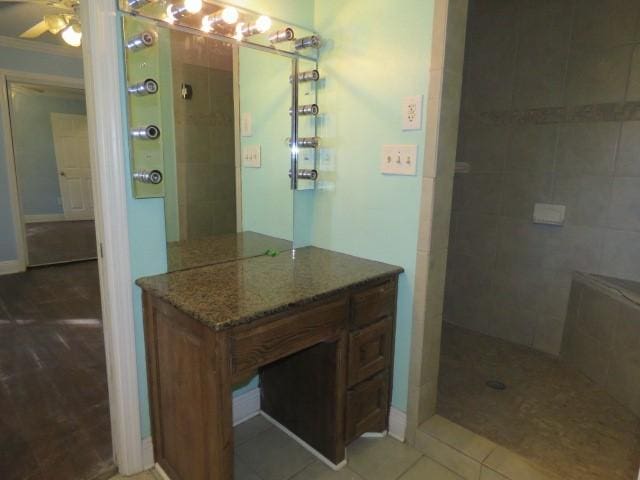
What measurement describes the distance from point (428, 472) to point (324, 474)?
0.42m

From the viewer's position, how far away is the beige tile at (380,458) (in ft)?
5.43

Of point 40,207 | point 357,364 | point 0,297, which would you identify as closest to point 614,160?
point 357,364

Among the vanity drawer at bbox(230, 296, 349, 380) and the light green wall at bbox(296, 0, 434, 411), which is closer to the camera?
the vanity drawer at bbox(230, 296, 349, 380)

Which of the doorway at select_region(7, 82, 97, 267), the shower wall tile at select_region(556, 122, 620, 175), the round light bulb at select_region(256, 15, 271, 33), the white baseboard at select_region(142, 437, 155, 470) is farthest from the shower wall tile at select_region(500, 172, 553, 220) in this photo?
the doorway at select_region(7, 82, 97, 267)

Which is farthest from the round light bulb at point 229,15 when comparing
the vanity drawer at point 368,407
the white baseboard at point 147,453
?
the white baseboard at point 147,453

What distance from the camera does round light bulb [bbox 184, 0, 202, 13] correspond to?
1.49 meters

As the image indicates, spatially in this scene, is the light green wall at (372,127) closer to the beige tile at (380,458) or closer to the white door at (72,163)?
the beige tile at (380,458)

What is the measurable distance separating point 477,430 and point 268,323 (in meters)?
1.19

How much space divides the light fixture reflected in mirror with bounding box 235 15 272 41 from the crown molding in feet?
11.2

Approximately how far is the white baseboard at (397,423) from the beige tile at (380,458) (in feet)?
0.09

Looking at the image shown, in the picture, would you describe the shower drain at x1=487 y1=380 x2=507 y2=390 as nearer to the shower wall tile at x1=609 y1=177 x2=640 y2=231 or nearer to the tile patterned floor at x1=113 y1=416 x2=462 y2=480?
the tile patterned floor at x1=113 y1=416 x2=462 y2=480

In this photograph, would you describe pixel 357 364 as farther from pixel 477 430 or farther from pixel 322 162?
pixel 322 162

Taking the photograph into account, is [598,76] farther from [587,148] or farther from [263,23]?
[263,23]

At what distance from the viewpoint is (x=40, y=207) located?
701 centimetres
